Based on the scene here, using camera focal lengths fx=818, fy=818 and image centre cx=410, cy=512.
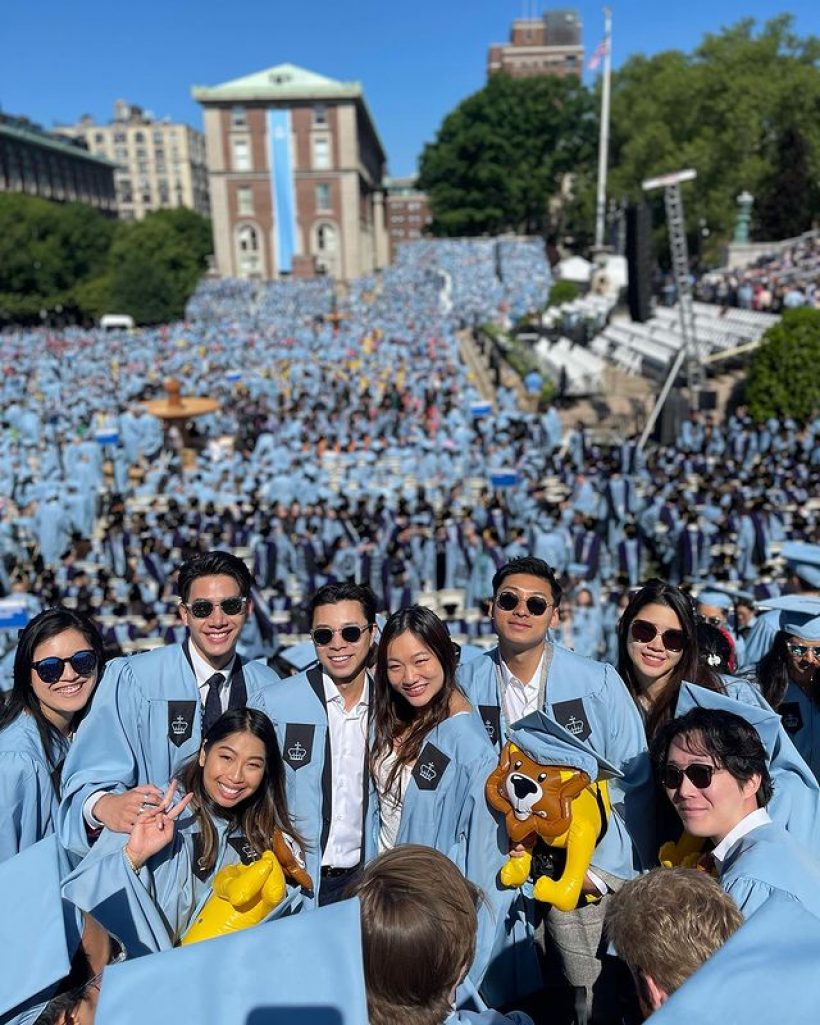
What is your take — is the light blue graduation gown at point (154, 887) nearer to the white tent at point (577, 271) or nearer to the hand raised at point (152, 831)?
the hand raised at point (152, 831)

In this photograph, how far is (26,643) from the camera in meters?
2.89

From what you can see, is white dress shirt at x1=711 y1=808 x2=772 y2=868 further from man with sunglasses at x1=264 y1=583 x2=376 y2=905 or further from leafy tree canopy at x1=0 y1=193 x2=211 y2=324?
leafy tree canopy at x1=0 y1=193 x2=211 y2=324

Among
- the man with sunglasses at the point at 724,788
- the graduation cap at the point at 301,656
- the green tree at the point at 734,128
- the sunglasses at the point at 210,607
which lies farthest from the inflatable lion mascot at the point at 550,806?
the green tree at the point at 734,128

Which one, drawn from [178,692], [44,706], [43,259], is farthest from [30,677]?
[43,259]

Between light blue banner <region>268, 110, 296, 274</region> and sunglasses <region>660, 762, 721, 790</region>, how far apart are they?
5822cm

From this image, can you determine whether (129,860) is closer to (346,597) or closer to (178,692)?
(178,692)

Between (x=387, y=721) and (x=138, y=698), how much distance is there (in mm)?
916

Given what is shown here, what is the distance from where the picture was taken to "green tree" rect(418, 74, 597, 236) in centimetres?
6109

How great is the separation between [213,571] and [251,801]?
867mm

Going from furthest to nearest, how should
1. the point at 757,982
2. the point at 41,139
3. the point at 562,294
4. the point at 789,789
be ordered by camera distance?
the point at 41,139
the point at 562,294
the point at 789,789
the point at 757,982

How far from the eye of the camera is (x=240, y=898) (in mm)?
2229

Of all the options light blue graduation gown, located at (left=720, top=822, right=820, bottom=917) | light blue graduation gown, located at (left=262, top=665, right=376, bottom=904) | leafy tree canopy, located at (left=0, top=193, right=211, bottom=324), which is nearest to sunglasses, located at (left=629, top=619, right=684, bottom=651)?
light blue graduation gown, located at (left=720, top=822, right=820, bottom=917)

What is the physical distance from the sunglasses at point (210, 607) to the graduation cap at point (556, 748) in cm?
114

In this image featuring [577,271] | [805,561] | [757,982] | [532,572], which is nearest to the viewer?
[757,982]
